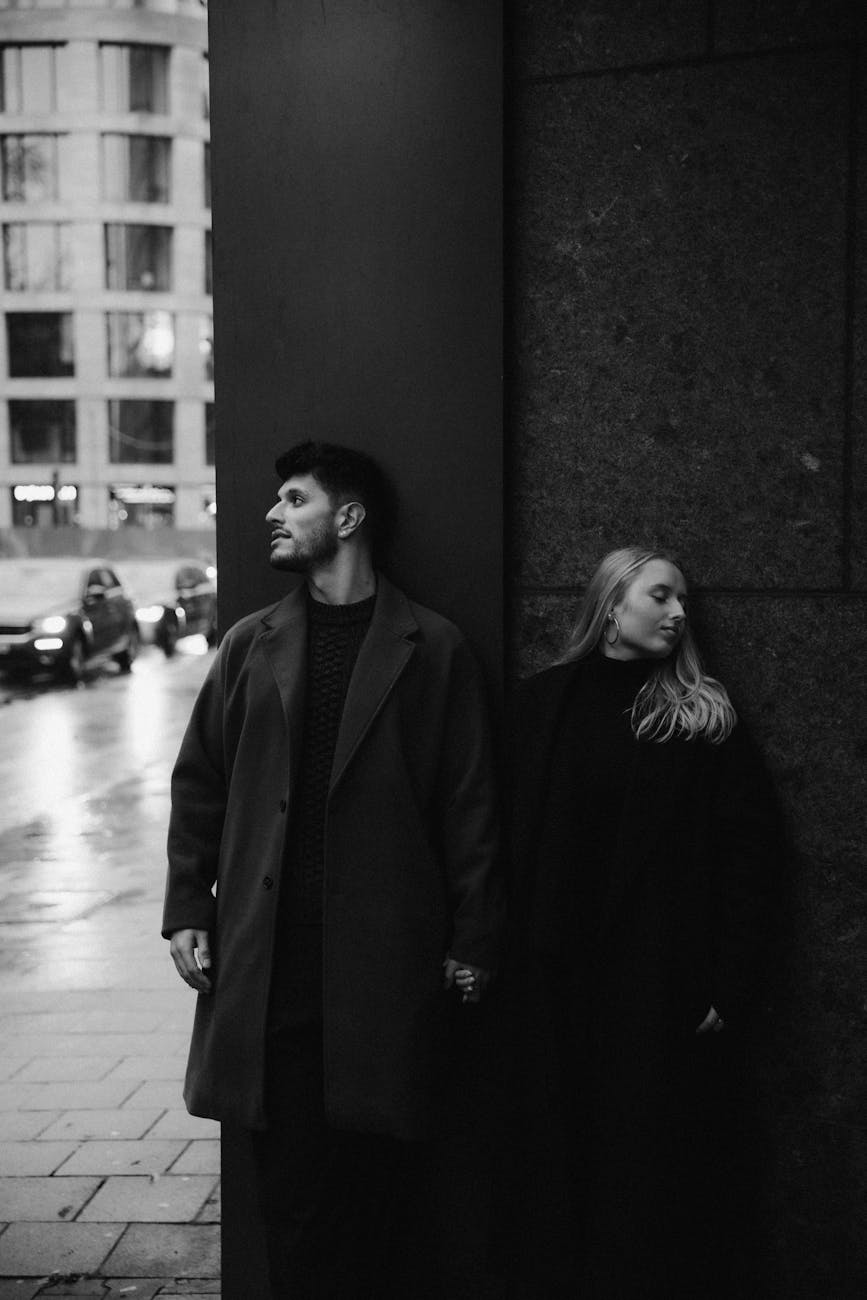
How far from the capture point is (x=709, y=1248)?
10.9 ft

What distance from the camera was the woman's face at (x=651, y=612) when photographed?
128 inches

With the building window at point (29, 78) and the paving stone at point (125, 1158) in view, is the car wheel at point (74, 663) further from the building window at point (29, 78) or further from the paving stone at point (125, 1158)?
the building window at point (29, 78)

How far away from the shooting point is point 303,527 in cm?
333

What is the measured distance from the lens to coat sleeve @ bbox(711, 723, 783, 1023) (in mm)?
3127

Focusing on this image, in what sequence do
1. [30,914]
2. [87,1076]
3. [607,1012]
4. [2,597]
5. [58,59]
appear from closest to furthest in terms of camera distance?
[607,1012], [87,1076], [30,914], [2,597], [58,59]

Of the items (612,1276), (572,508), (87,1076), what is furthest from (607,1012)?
(87,1076)

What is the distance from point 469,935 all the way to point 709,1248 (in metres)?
0.96

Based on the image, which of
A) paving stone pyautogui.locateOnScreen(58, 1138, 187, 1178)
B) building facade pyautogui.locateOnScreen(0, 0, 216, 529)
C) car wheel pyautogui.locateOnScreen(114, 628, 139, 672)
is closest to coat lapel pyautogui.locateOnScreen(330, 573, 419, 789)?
paving stone pyautogui.locateOnScreen(58, 1138, 187, 1178)

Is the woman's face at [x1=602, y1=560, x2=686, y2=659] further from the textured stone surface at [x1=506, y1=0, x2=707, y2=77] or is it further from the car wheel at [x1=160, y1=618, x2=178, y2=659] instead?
the car wheel at [x1=160, y1=618, x2=178, y2=659]

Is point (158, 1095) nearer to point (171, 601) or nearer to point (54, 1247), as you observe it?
point (54, 1247)

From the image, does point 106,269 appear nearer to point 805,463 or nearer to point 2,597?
point 2,597

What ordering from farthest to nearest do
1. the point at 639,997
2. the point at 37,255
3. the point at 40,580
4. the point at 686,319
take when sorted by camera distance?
1. the point at 37,255
2. the point at 40,580
3. the point at 686,319
4. the point at 639,997

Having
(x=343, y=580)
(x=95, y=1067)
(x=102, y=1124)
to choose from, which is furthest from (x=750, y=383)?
(x=95, y=1067)

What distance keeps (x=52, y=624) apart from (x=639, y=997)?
18399 millimetres
